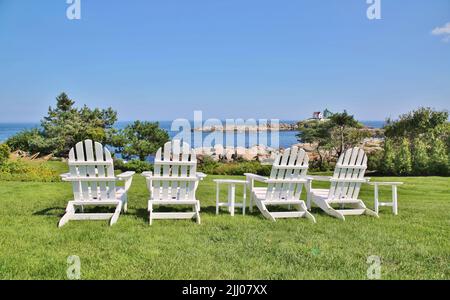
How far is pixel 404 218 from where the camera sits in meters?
4.38

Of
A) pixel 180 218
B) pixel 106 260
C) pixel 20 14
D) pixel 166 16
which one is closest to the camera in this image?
pixel 106 260

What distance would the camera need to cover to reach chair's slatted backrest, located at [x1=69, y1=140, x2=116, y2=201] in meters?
3.97

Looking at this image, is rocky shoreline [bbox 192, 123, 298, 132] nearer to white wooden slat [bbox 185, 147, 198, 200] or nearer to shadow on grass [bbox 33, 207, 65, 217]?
shadow on grass [bbox 33, 207, 65, 217]

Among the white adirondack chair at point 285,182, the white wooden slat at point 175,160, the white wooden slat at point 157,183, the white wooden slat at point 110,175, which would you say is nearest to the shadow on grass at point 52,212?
the white wooden slat at point 110,175

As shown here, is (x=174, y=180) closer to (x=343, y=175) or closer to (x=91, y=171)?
(x=91, y=171)

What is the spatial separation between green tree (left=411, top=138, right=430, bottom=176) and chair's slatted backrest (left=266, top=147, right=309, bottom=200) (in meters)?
8.51

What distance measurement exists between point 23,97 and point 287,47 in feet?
24.2

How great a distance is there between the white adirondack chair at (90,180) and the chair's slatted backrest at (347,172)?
269 centimetres

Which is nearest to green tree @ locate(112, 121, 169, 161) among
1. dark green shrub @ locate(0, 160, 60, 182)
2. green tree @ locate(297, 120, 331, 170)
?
dark green shrub @ locate(0, 160, 60, 182)

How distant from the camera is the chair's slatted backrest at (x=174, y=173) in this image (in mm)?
4090

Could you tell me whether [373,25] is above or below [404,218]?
above

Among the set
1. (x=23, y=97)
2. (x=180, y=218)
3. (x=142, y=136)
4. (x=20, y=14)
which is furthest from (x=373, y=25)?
(x=142, y=136)

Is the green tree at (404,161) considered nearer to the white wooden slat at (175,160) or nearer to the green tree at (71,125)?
the white wooden slat at (175,160)
